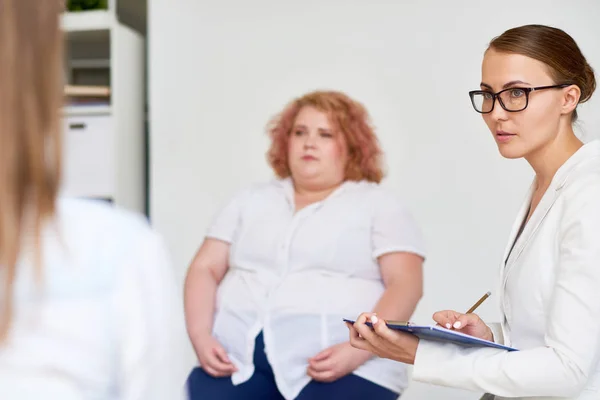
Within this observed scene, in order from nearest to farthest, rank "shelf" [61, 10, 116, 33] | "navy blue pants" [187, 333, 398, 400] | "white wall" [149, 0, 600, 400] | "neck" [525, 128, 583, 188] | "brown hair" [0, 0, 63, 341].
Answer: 1. "brown hair" [0, 0, 63, 341]
2. "neck" [525, 128, 583, 188]
3. "navy blue pants" [187, 333, 398, 400]
4. "white wall" [149, 0, 600, 400]
5. "shelf" [61, 10, 116, 33]

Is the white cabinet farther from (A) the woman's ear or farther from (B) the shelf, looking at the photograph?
(A) the woman's ear

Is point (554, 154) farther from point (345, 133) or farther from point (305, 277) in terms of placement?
point (345, 133)

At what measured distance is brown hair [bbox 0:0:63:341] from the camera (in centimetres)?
61

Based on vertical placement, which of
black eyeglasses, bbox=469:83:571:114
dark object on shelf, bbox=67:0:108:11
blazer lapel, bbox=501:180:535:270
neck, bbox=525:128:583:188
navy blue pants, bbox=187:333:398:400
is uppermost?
dark object on shelf, bbox=67:0:108:11

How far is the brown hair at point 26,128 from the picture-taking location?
0.61m

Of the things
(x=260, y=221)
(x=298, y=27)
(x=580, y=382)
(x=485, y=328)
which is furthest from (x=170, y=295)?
(x=298, y=27)

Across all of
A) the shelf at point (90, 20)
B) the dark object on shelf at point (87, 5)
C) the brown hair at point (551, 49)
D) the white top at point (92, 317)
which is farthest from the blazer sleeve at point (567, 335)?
the dark object on shelf at point (87, 5)

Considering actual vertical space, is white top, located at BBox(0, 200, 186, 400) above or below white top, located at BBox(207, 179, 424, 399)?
above

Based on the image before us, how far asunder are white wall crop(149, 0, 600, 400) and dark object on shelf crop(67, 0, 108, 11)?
0.29m

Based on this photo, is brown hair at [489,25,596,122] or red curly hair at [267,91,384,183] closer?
brown hair at [489,25,596,122]

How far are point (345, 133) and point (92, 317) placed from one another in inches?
71.8

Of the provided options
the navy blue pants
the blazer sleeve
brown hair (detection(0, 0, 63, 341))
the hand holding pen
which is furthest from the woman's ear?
brown hair (detection(0, 0, 63, 341))

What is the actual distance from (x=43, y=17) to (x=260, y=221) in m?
1.67

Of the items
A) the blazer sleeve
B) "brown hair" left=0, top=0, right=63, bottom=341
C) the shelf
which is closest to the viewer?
"brown hair" left=0, top=0, right=63, bottom=341
